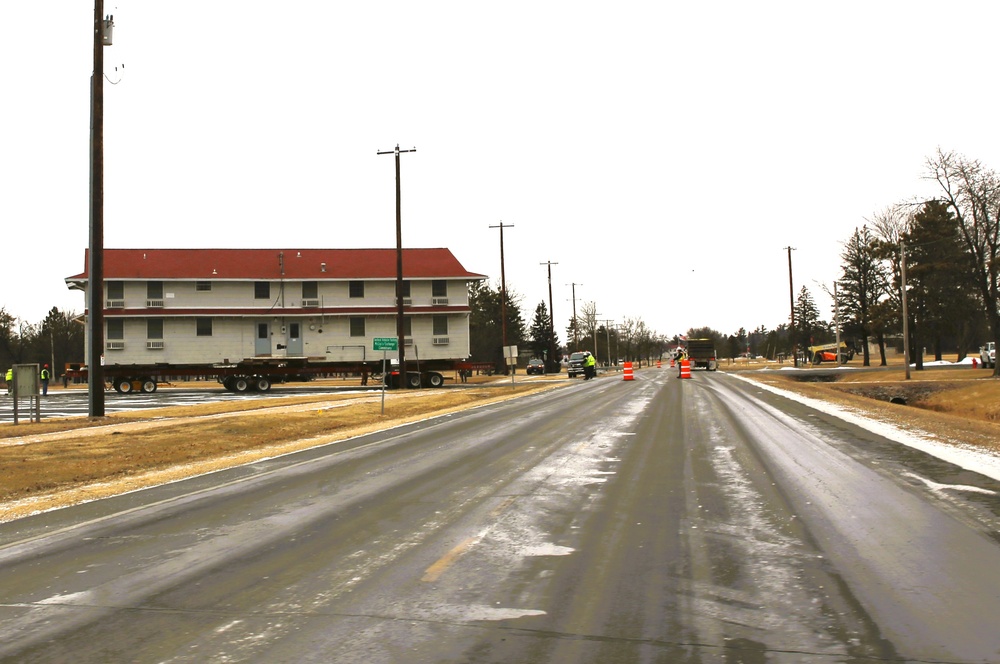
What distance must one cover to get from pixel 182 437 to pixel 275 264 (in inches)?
1529

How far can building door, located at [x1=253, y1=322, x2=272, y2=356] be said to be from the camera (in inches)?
→ 2111

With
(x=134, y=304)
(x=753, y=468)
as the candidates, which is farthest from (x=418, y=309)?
(x=753, y=468)

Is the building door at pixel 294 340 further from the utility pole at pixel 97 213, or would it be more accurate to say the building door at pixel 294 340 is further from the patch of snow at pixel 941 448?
the patch of snow at pixel 941 448

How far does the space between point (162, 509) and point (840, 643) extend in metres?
7.73

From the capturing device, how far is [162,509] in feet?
31.7

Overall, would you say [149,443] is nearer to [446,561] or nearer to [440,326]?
[446,561]

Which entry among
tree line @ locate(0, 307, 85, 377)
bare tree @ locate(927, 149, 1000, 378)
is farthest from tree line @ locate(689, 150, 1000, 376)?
tree line @ locate(0, 307, 85, 377)

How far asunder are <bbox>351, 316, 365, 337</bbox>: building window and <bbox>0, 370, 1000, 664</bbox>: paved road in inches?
1672

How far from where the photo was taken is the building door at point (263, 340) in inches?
2111

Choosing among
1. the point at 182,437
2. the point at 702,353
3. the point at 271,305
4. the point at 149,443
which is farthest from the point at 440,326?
the point at 149,443

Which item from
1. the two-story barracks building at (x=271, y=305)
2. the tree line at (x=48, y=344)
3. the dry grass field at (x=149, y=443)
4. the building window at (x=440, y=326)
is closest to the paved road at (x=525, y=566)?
the dry grass field at (x=149, y=443)

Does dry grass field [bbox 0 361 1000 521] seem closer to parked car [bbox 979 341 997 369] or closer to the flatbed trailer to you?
the flatbed trailer

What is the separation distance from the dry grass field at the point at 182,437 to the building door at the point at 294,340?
22.6 metres

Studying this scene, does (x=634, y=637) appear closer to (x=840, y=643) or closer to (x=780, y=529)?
(x=840, y=643)
